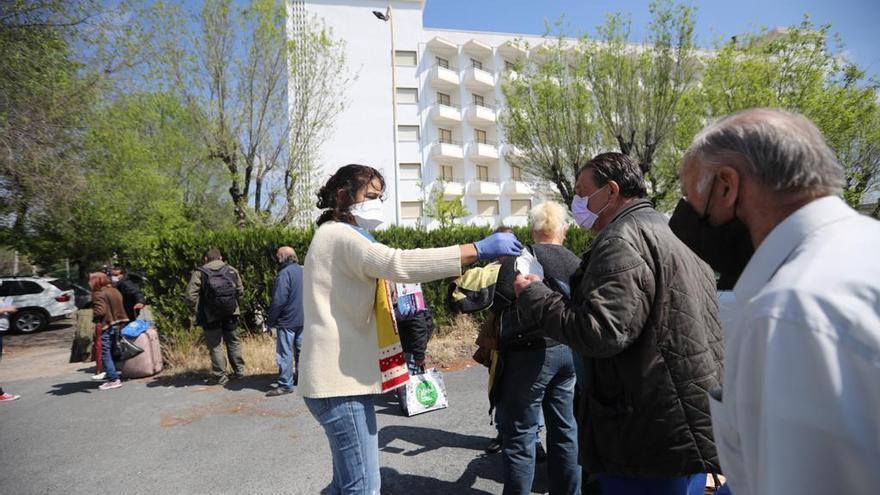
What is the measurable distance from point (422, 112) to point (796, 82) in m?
24.6

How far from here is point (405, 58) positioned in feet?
114

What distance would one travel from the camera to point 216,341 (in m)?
6.94

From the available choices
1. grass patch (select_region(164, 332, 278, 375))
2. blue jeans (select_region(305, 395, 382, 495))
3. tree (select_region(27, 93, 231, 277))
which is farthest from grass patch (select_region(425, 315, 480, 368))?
tree (select_region(27, 93, 231, 277))

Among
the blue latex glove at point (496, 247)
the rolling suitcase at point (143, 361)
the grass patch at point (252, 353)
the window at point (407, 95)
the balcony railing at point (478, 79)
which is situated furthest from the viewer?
the balcony railing at point (478, 79)

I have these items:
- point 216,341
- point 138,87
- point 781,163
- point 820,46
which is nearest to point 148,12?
point 138,87

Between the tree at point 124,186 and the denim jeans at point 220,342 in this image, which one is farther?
the tree at point 124,186

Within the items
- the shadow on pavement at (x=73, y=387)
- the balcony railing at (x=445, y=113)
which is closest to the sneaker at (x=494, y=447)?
the shadow on pavement at (x=73, y=387)

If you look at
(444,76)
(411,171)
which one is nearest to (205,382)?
(411,171)

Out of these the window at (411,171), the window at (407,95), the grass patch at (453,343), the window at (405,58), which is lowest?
the grass patch at (453,343)

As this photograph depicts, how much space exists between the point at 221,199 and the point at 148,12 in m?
15.5

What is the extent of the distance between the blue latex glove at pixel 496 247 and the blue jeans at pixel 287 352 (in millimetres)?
4826

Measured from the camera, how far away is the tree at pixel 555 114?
51.9 ft

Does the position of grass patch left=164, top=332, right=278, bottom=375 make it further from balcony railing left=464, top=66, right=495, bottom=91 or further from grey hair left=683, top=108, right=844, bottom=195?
balcony railing left=464, top=66, right=495, bottom=91

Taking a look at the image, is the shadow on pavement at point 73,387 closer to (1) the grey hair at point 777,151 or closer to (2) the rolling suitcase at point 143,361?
(2) the rolling suitcase at point 143,361
